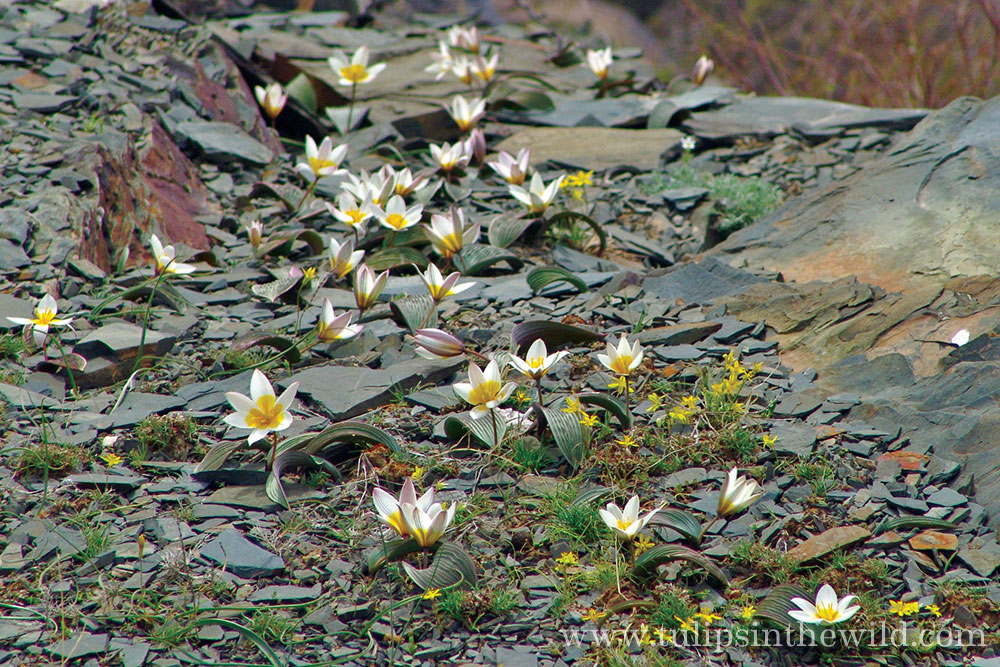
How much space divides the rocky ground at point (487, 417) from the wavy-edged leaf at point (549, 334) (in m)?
0.01

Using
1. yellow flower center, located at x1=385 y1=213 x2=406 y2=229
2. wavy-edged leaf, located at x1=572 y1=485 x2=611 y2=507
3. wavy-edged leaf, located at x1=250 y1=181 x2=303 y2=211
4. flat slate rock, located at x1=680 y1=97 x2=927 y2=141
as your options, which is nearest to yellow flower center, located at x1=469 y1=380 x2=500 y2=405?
wavy-edged leaf, located at x1=572 y1=485 x2=611 y2=507

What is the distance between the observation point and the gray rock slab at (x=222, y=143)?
450 centimetres

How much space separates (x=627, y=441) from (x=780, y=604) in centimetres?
60

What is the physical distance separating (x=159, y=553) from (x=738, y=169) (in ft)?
12.4

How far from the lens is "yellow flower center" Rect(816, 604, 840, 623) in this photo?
6.10 ft

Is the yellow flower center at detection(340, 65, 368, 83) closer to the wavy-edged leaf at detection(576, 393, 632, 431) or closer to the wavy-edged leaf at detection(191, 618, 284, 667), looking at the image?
the wavy-edged leaf at detection(576, 393, 632, 431)

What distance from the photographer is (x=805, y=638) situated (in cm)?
192

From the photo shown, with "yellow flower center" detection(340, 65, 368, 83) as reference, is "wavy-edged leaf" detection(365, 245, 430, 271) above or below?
below

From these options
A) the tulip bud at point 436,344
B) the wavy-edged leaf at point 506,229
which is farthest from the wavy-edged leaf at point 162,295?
the wavy-edged leaf at point 506,229

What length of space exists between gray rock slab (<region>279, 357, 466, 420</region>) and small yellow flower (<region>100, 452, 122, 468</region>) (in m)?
0.55

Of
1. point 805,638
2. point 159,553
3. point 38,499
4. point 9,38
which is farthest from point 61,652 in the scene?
point 9,38

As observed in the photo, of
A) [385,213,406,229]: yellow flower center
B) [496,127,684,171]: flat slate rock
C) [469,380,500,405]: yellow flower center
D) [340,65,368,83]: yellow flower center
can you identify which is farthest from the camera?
[496,127,684,171]: flat slate rock

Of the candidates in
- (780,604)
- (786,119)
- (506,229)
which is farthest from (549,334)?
(786,119)

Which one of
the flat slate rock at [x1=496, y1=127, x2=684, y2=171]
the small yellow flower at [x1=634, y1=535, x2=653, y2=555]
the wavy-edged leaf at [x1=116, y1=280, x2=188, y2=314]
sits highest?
the small yellow flower at [x1=634, y1=535, x2=653, y2=555]
